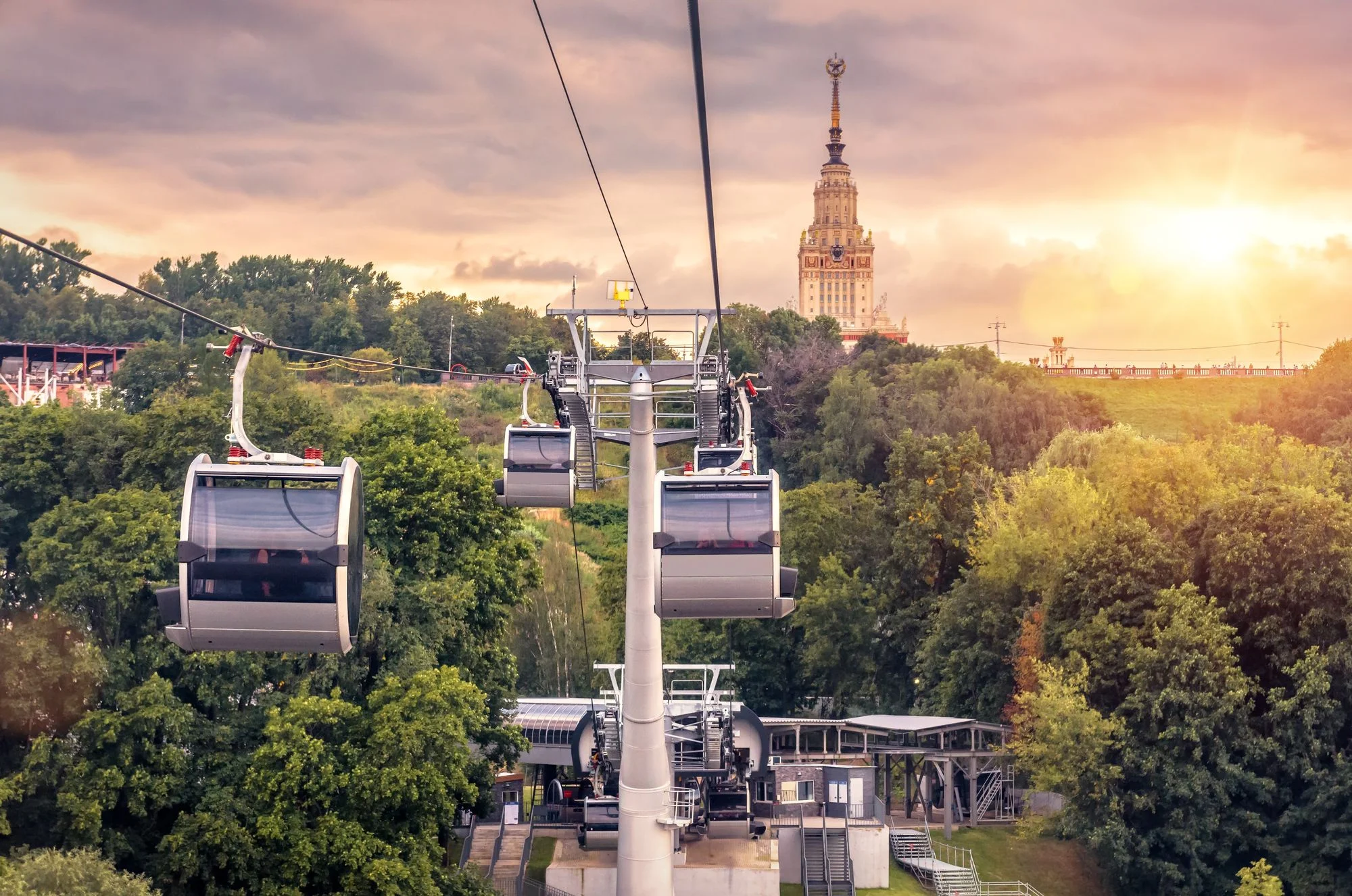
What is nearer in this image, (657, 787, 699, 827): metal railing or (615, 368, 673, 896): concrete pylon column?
(615, 368, 673, 896): concrete pylon column

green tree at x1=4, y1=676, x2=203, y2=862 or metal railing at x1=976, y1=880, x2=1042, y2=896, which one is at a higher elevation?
green tree at x1=4, y1=676, x2=203, y2=862

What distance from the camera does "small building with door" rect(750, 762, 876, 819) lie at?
44.0 metres

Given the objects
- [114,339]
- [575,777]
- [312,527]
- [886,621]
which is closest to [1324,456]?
[886,621]

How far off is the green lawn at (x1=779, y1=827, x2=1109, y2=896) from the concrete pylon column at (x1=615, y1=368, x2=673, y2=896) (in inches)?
441

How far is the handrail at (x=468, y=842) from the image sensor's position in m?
40.3

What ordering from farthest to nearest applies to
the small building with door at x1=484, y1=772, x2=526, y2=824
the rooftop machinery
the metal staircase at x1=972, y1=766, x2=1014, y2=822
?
the metal staircase at x1=972, y1=766, x2=1014, y2=822 < the small building with door at x1=484, y1=772, x2=526, y2=824 < the rooftop machinery

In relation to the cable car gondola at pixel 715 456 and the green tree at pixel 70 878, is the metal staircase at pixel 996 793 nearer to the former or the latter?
the cable car gondola at pixel 715 456

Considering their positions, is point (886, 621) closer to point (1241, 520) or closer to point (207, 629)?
point (1241, 520)

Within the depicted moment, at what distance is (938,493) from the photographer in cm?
5641

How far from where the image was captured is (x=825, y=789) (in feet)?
146

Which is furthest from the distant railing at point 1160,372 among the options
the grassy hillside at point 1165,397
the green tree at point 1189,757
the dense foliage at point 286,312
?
the green tree at point 1189,757

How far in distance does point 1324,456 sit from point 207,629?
41891 mm

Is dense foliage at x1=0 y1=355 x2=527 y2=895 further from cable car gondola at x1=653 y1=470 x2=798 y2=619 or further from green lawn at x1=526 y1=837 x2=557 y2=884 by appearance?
cable car gondola at x1=653 y1=470 x2=798 y2=619

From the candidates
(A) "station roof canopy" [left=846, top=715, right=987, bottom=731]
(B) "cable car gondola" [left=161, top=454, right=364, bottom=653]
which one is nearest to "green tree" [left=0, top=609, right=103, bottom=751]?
(B) "cable car gondola" [left=161, top=454, right=364, bottom=653]
